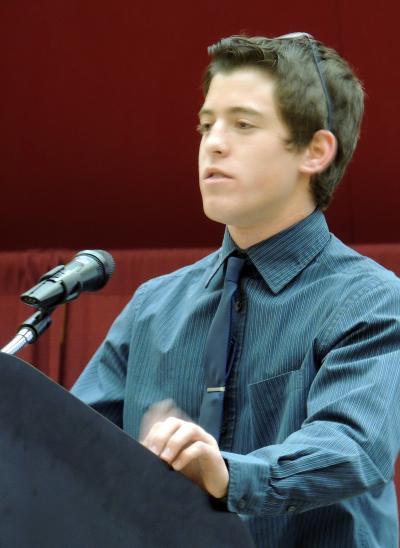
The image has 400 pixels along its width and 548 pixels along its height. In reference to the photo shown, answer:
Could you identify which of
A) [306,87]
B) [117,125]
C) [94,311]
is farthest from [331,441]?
[117,125]

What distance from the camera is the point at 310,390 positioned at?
128 centimetres

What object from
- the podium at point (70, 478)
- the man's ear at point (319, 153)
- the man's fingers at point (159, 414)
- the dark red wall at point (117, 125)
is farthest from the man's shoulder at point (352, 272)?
the dark red wall at point (117, 125)

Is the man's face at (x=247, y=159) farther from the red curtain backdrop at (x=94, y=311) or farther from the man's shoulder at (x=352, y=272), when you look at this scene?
the red curtain backdrop at (x=94, y=311)

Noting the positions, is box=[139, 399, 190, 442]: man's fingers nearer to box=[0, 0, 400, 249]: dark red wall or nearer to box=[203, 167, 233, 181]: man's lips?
box=[203, 167, 233, 181]: man's lips

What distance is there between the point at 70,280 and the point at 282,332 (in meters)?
0.30

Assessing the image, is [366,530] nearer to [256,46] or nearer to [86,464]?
[86,464]

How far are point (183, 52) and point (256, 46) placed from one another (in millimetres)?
1654

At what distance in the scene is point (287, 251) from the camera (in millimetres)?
1456

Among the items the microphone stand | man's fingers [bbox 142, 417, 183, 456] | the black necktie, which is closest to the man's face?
the black necktie

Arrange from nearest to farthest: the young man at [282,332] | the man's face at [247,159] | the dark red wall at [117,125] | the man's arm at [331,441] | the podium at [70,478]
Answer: the podium at [70,478] → the man's arm at [331,441] → the young man at [282,332] → the man's face at [247,159] → the dark red wall at [117,125]

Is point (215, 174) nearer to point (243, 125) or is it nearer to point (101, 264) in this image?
point (243, 125)

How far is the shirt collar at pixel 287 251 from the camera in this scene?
4.72 ft

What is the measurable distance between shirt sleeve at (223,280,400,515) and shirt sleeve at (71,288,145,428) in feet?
1.14

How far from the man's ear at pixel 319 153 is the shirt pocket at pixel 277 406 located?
332 mm
